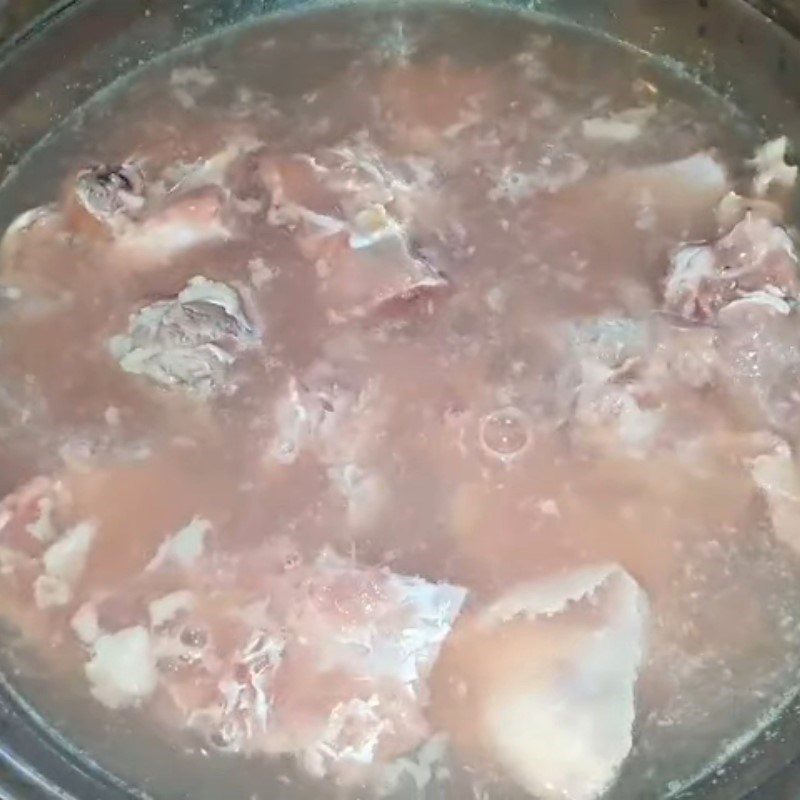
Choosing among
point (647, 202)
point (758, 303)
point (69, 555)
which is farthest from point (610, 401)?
point (69, 555)

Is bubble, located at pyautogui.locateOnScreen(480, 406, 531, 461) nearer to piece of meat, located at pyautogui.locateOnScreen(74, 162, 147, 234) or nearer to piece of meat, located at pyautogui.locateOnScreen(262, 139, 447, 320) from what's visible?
piece of meat, located at pyautogui.locateOnScreen(262, 139, 447, 320)

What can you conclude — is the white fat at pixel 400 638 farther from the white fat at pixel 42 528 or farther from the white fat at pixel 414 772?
the white fat at pixel 42 528

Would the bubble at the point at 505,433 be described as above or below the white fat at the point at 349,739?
above

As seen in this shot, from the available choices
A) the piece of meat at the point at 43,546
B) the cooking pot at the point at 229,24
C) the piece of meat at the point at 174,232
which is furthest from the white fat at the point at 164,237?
the piece of meat at the point at 43,546

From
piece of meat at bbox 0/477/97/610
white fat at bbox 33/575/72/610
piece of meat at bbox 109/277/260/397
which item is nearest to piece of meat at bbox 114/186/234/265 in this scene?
piece of meat at bbox 109/277/260/397

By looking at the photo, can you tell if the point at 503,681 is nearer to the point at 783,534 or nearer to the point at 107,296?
the point at 783,534

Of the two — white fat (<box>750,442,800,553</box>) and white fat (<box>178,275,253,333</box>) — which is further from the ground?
white fat (<box>178,275,253,333</box>)

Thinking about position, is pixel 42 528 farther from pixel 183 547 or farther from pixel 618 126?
pixel 618 126
